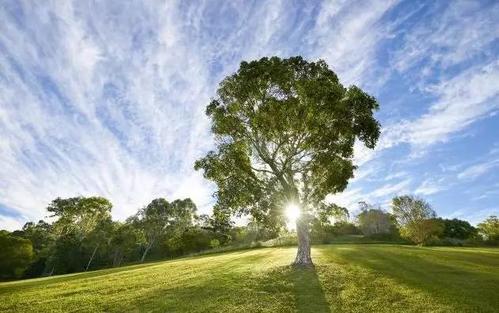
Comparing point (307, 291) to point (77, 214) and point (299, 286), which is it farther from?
point (77, 214)

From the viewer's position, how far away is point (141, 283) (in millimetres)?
28266

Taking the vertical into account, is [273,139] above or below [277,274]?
above

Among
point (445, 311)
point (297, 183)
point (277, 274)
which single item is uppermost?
point (297, 183)

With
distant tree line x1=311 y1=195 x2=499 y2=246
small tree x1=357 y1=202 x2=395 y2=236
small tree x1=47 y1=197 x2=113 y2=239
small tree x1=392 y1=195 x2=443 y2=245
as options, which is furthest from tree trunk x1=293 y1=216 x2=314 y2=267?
small tree x1=357 y1=202 x2=395 y2=236

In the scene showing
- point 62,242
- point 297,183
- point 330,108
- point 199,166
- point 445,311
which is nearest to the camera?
point 445,311

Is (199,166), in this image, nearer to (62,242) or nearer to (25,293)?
(25,293)

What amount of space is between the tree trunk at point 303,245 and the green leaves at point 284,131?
2028mm

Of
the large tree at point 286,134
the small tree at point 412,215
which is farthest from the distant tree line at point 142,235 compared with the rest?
the large tree at point 286,134

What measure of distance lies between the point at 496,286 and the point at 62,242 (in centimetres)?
8925

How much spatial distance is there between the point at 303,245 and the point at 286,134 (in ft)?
31.4

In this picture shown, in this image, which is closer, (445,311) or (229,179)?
(445,311)

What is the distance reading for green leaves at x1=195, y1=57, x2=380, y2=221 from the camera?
96.1ft

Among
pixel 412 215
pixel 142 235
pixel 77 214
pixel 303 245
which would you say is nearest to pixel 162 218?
pixel 142 235

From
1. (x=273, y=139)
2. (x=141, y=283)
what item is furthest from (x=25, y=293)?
(x=273, y=139)
